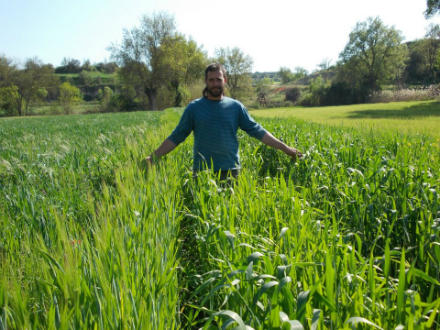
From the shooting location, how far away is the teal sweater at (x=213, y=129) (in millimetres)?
3582

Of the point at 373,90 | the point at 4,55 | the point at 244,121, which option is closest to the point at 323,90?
the point at 373,90

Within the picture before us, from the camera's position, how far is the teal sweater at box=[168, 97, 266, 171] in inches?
141

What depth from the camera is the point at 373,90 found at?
4972 centimetres

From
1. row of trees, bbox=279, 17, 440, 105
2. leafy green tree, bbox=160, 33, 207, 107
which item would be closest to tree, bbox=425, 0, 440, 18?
row of trees, bbox=279, 17, 440, 105

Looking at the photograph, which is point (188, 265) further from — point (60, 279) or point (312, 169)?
point (312, 169)

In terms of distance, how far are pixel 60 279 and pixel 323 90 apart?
2307 inches

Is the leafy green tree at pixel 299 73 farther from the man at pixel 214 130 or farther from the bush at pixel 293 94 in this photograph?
the man at pixel 214 130

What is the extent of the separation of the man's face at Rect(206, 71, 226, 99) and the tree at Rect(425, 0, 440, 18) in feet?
98.6

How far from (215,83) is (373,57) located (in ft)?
198

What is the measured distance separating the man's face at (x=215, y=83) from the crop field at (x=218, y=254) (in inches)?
45.6

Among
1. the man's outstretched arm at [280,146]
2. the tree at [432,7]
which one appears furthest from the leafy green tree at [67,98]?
the man's outstretched arm at [280,146]

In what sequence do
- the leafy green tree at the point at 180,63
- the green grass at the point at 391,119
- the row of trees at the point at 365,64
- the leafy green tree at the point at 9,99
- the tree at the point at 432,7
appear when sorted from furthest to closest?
the leafy green tree at the point at 9,99 < the row of trees at the point at 365,64 < the leafy green tree at the point at 180,63 < the tree at the point at 432,7 < the green grass at the point at 391,119

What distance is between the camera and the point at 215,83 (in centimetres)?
346

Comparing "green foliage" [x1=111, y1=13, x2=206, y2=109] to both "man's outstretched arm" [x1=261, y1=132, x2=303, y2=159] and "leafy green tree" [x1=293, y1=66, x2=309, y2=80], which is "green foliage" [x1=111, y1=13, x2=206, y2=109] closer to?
"man's outstretched arm" [x1=261, y1=132, x2=303, y2=159]
